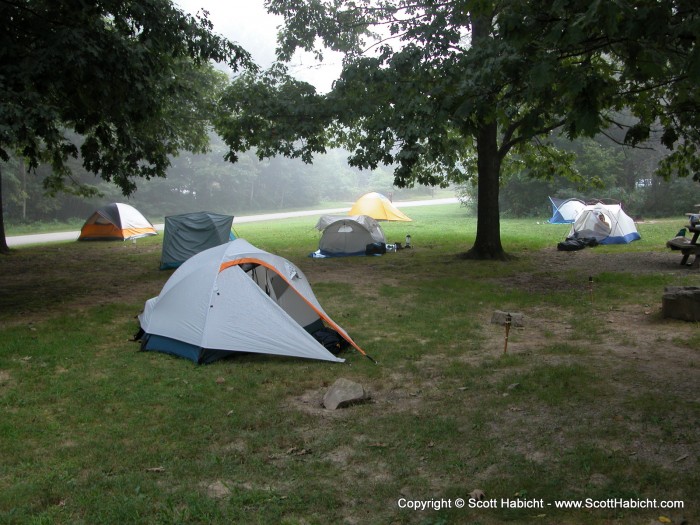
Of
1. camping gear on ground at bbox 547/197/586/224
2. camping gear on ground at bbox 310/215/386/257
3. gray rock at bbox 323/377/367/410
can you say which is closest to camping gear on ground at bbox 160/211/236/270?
Answer: camping gear on ground at bbox 310/215/386/257

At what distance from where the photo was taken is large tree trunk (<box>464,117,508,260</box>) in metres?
14.6

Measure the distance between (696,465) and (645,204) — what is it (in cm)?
2635

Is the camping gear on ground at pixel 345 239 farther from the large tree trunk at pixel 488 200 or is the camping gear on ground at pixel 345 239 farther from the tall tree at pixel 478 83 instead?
the large tree trunk at pixel 488 200

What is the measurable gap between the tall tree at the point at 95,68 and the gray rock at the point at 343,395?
5.33 meters

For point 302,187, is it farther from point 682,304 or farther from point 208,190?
point 682,304

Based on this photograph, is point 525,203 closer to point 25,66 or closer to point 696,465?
point 25,66

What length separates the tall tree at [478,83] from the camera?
446cm

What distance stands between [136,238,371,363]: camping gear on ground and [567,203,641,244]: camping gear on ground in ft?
40.8

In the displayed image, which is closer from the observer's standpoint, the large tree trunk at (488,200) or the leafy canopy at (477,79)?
the leafy canopy at (477,79)

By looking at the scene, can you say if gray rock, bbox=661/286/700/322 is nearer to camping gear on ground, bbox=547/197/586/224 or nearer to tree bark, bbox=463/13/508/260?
tree bark, bbox=463/13/508/260

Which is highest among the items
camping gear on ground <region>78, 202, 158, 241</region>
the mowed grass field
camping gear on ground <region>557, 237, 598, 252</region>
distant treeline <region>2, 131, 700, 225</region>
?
distant treeline <region>2, 131, 700, 225</region>

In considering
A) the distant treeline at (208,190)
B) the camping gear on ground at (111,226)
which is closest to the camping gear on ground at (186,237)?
the camping gear on ground at (111,226)

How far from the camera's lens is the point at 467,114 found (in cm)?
525

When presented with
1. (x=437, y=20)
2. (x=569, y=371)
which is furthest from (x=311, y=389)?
(x=437, y=20)
